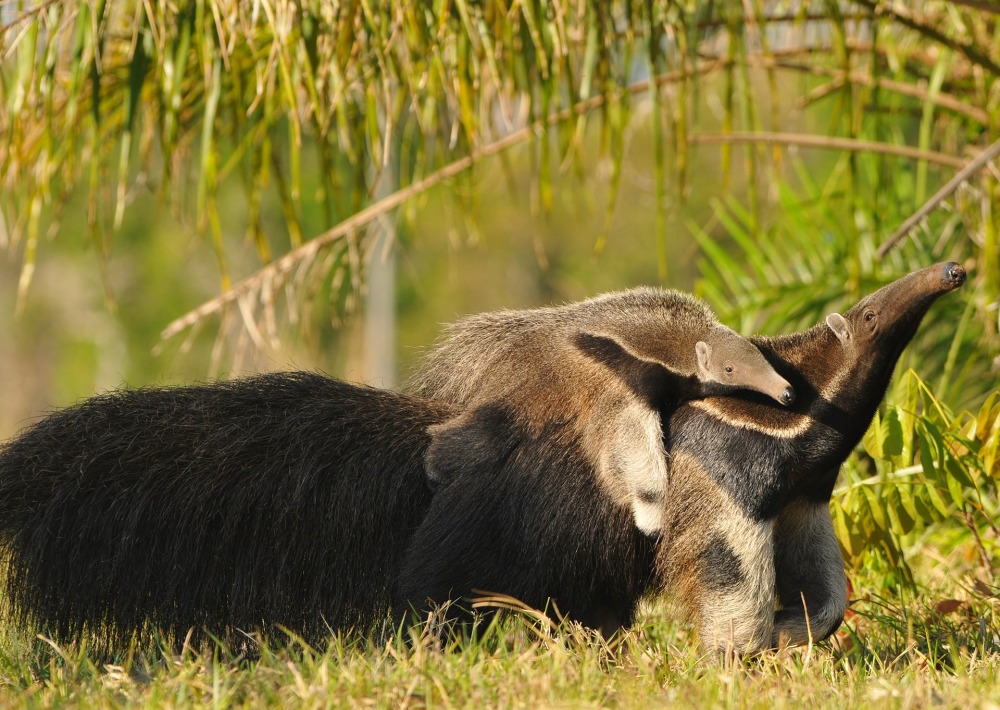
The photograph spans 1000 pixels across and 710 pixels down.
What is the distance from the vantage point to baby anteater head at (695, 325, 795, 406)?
3.58m

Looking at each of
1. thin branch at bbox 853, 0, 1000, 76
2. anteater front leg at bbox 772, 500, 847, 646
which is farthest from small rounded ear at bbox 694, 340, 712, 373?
thin branch at bbox 853, 0, 1000, 76

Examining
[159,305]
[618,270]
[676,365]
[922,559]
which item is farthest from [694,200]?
[676,365]

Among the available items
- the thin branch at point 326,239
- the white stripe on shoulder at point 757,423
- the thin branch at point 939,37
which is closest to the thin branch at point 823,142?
the thin branch at point 939,37

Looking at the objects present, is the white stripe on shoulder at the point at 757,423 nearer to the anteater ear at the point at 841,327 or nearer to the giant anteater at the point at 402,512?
the giant anteater at the point at 402,512

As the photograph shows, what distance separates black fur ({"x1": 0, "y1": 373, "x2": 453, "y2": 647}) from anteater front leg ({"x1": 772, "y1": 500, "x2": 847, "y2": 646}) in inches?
47.5

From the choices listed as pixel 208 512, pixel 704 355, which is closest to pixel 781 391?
pixel 704 355

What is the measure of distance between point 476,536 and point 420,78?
2.25 m

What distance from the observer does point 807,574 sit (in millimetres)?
3959

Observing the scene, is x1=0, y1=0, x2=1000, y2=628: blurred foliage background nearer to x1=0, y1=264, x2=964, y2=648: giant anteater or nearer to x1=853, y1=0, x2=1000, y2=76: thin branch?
x1=853, y1=0, x2=1000, y2=76: thin branch

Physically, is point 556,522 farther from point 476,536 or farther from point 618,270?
point 618,270

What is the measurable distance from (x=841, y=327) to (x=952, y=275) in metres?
0.38

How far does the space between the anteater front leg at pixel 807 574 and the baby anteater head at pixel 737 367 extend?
453 mm

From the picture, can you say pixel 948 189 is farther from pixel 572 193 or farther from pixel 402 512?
pixel 402 512

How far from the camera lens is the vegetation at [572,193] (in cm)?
321
